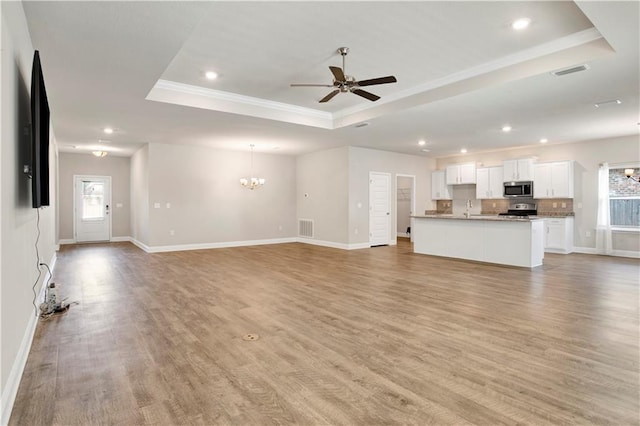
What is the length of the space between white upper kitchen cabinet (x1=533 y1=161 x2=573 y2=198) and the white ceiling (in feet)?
4.13

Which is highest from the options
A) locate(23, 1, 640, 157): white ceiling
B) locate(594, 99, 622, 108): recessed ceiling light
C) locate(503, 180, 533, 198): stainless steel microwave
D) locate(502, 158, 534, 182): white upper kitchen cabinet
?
locate(23, 1, 640, 157): white ceiling

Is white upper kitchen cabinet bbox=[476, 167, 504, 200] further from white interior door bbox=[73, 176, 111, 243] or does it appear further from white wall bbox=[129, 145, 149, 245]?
white interior door bbox=[73, 176, 111, 243]

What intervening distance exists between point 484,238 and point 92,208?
1090cm

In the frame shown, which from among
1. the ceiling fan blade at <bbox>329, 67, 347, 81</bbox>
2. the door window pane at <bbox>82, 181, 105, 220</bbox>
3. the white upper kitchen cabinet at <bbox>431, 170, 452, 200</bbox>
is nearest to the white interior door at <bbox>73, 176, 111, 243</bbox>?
the door window pane at <bbox>82, 181, 105, 220</bbox>

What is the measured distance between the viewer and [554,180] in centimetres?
873


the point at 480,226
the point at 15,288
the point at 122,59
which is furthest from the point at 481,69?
the point at 15,288

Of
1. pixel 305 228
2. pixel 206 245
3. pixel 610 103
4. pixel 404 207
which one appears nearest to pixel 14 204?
pixel 206 245

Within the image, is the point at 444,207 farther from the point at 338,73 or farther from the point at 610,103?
the point at 338,73

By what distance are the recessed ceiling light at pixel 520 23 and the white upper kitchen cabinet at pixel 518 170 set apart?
6319 millimetres

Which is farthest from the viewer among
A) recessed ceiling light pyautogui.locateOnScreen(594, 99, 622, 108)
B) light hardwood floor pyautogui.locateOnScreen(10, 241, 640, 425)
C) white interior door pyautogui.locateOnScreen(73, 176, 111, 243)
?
white interior door pyautogui.locateOnScreen(73, 176, 111, 243)

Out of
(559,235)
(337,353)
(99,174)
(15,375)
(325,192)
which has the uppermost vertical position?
(99,174)

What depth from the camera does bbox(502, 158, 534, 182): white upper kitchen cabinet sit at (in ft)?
29.6

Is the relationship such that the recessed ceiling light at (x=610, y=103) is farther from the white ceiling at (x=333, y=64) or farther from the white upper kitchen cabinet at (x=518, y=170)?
the white upper kitchen cabinet at (x=518, y=170)

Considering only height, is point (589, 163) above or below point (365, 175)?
above
